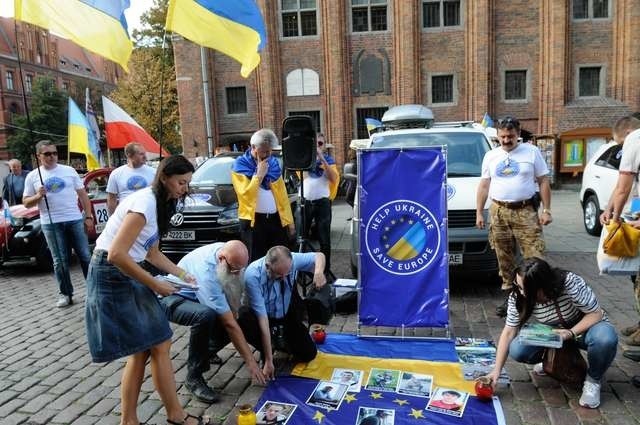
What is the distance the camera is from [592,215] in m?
9.44

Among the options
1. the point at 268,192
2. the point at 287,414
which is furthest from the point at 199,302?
the point at 268,192

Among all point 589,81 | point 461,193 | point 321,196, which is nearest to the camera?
point 461,193

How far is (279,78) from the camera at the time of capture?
787 inches

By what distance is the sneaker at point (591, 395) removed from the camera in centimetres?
322

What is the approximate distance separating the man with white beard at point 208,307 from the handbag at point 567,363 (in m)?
2.06

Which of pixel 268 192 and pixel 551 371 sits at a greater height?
pixel 268 192

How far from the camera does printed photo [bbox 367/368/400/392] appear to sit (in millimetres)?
3586

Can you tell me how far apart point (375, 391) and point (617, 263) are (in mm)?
2202

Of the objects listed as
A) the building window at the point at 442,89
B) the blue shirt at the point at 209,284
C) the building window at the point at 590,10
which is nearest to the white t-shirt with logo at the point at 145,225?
the blue shirt at the point at 209,284

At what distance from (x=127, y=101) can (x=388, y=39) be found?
609 inches

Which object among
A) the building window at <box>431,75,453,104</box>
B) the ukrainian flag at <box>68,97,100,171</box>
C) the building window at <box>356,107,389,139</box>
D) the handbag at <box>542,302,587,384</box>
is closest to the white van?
the handbag at <box>542,302,587,384</box>

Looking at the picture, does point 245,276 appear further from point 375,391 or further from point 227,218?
point 227,218

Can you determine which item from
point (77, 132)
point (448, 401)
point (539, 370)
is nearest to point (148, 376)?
point (448, 401)

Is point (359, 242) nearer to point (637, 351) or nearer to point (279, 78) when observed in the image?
point (637, 351)
